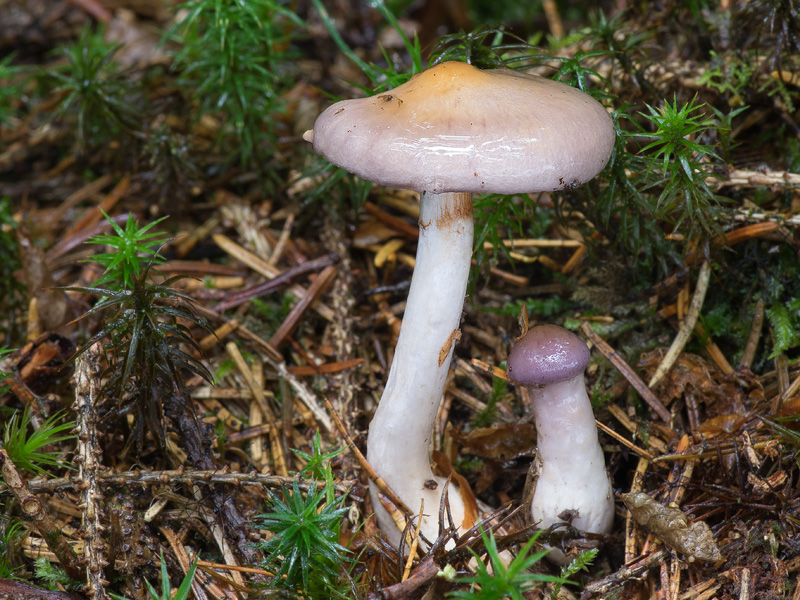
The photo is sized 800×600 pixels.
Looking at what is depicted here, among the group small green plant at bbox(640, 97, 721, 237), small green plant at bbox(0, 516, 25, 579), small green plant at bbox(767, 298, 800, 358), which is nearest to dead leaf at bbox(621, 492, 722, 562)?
small green plant at bbox(767, 298, 800, 358)

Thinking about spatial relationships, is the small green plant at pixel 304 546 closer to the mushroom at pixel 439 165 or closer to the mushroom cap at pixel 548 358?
the mushroom at pixel 439 165

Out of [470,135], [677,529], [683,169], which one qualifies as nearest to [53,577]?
[470,135]

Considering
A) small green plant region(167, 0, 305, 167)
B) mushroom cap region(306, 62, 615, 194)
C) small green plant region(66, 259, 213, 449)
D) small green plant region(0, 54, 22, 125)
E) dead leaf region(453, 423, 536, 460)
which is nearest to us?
mushroom cap region(306, 62, 615, 194)

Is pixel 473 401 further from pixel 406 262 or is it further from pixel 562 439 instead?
pixel 406 262

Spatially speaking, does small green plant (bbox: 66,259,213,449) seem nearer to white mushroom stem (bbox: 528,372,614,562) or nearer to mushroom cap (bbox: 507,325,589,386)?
mushroom cap (bbox: 507,325,589,386)

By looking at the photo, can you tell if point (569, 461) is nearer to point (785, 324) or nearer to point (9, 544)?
point (785, 324)

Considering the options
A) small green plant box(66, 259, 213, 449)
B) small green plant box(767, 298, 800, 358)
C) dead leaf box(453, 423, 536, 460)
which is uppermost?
small green plant box(66, 259, 213, 449)

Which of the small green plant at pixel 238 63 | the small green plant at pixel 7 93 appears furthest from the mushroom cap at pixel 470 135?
the small green plant at pixel 7 93
